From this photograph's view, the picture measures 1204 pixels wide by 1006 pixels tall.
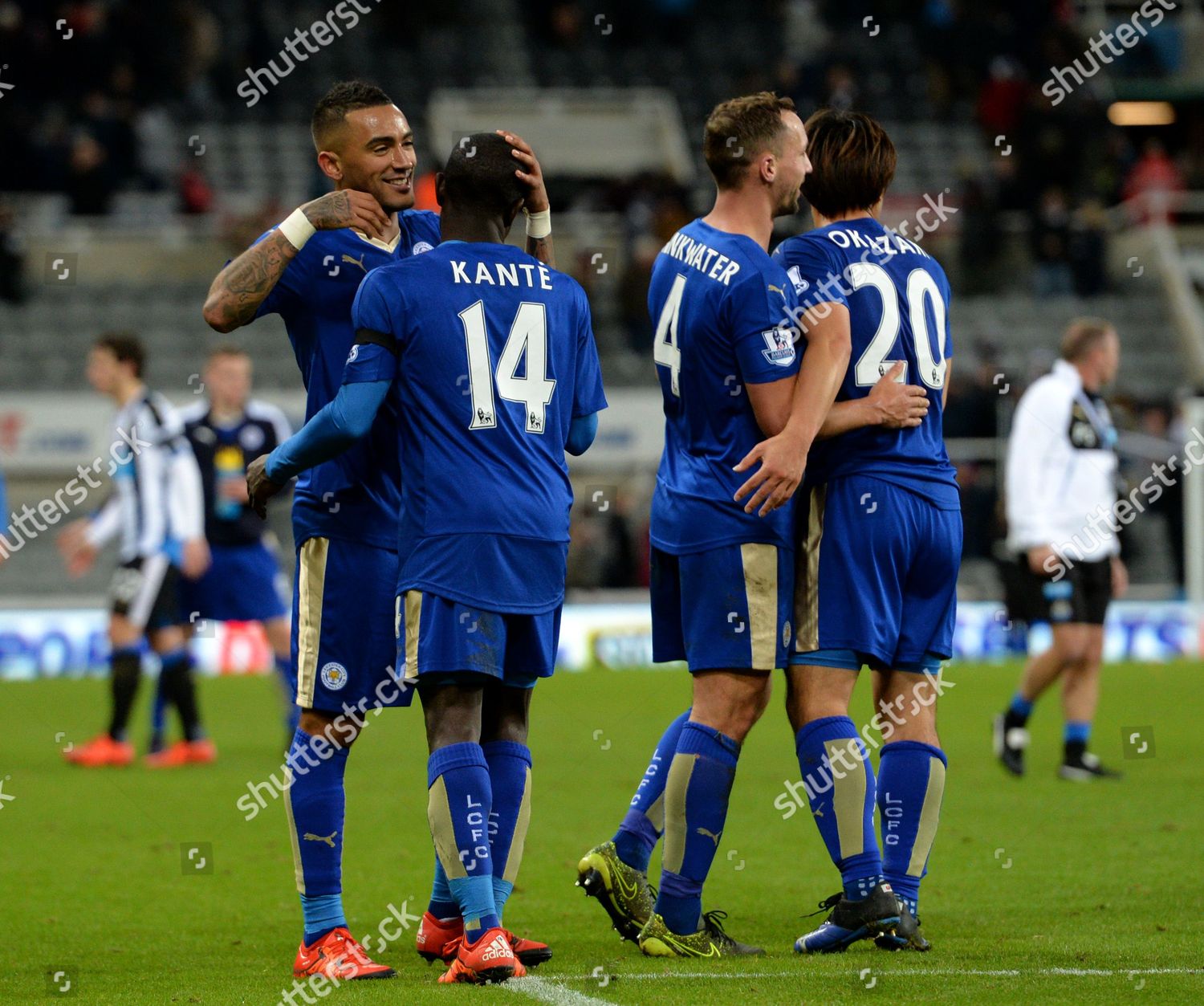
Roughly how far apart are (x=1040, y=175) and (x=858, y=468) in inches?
770

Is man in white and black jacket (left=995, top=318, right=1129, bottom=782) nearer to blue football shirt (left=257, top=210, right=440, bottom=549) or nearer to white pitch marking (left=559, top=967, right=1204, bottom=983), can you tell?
white pitch marking (left=559, top=967, right=1204, bottom=983)

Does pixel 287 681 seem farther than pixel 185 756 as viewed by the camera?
No

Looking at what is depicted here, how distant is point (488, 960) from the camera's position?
4531mm

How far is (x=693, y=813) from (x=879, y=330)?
4.84ft

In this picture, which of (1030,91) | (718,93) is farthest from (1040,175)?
(718,93)

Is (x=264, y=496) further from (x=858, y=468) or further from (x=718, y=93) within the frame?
(x=718, y=93)

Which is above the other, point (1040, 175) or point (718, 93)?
point (718, 93)

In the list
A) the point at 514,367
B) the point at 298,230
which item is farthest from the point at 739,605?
the point at 298,230

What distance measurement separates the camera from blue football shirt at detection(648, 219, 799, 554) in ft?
16.3

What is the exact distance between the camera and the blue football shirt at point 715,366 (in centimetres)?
496

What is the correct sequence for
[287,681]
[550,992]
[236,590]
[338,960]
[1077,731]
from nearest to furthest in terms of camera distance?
[550,992]
[338,960]
[1077,731]
[287,681]
[236,590]

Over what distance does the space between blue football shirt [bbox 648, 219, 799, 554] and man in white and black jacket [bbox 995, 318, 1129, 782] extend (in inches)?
200

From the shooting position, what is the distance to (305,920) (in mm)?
4906

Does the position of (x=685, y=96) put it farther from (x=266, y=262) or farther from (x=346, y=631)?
(x=346, y=631)
